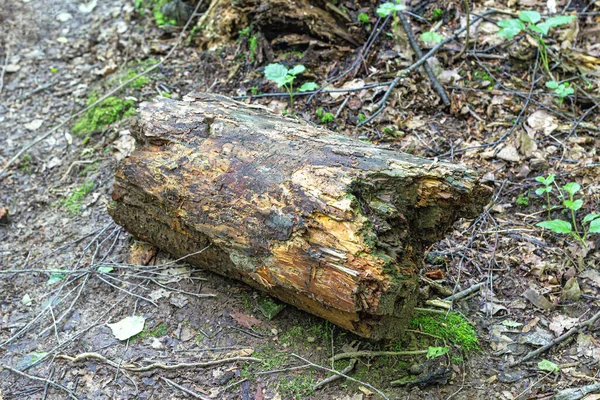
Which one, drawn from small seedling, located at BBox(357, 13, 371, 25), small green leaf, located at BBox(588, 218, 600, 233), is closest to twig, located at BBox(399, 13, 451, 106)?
small seedling, located at BBox(357, 13, 371, 25)

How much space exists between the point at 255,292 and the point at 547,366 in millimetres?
1713

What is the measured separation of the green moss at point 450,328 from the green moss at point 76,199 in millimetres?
2861

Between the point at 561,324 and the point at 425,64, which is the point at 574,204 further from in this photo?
the point at 425,64

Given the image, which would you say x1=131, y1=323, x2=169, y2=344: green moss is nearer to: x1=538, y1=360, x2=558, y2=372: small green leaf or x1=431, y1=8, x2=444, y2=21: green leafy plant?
x1=538, y1=360, x2=558, y2=372: small green leaf

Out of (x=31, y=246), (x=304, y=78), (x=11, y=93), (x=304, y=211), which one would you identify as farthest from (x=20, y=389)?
(x=11, y=93)

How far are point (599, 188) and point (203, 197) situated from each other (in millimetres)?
2839

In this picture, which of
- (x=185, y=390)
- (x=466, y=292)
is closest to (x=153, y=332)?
(x=185, y=390)

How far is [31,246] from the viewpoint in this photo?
3977 millimetres

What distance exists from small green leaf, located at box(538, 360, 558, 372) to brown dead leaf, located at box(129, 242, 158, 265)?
2507 mm

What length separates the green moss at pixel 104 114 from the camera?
493cm

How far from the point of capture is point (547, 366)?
2793mm

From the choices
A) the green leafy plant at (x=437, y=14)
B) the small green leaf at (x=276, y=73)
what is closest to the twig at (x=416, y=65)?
the green leafy plant at (x=437, y=14)

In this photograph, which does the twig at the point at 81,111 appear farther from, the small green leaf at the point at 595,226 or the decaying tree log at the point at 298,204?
the small green leaf at the point at 595,226

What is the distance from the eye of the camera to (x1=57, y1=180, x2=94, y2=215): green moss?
13.9 ft
